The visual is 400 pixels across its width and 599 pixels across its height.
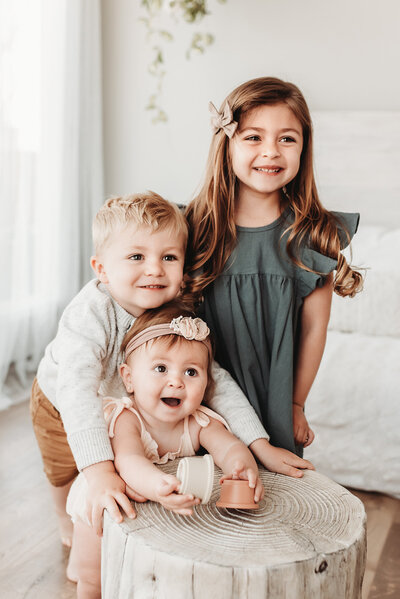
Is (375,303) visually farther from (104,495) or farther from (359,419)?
(104,495)

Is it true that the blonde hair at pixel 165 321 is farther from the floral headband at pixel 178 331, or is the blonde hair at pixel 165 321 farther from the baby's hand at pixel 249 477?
the baby's hand at pixel 249 477

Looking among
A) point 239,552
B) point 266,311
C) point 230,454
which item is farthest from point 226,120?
point 239,552

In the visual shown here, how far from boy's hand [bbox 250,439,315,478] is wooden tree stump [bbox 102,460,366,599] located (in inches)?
3.8

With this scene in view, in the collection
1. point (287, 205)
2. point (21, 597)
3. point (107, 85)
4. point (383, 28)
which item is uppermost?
point (383, 28)

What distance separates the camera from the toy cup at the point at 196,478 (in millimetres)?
938

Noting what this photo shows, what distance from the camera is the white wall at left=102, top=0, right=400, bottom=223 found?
104 inches

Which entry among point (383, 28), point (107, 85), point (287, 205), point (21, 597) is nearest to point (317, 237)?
point (287, 205)

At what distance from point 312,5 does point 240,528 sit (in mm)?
2352

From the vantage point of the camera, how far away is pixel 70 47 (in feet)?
9.20

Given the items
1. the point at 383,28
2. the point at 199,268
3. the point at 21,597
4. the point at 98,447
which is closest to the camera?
the point at 98,447

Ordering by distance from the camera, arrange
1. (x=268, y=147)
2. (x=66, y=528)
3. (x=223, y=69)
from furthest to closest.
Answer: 1. (x=223, y=69)
2. (x=66, y=528)
3. (x=268, y=147)

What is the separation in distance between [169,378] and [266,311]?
28cm

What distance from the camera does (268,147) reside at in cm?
122

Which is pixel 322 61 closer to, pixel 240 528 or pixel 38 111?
pixel 38 111
